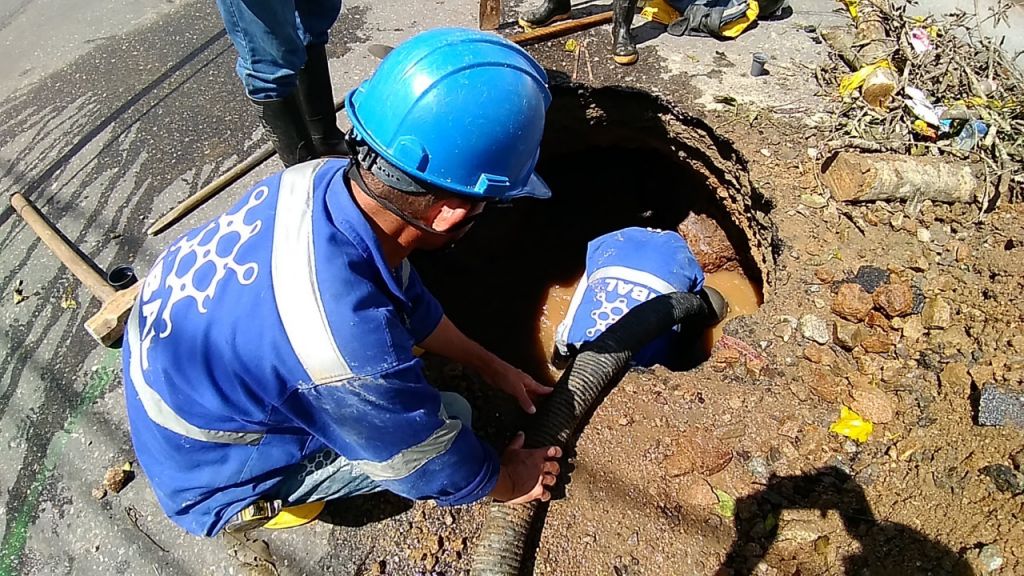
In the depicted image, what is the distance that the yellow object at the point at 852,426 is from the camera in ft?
6.48

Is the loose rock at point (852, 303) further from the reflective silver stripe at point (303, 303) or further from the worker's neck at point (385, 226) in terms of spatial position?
the reflective silver stripe at point (303, 303)

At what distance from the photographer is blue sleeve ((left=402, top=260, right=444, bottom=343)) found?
196 centimetres

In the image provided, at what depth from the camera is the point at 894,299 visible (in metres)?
2.22

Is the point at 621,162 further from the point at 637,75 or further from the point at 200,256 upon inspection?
the point at 200,256

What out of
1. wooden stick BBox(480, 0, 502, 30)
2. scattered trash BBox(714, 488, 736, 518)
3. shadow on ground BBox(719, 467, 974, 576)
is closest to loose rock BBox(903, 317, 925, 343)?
shadow on ground BBox(719, 467, 974, 576)

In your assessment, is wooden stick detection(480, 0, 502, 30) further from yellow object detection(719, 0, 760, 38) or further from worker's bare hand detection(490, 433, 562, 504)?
worker's bare hand detection(490, 433, 562, 504)

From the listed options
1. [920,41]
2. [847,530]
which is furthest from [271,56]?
[920,41]

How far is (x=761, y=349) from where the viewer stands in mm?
2252

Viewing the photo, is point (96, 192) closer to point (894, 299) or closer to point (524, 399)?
point (524, 399)

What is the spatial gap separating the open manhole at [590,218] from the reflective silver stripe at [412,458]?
6.35 feet

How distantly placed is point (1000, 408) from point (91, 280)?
3076 mm

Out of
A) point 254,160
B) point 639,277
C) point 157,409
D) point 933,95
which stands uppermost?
point 157,409

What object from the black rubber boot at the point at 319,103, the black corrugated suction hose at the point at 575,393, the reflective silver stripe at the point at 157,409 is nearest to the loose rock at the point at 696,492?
the black corrugated suction hose at the point at 575,393

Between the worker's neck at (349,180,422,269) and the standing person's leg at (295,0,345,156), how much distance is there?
4.94ft
